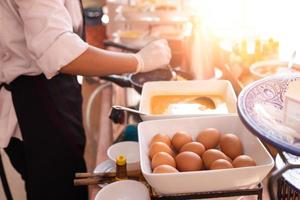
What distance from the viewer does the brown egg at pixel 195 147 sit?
72 centimetres

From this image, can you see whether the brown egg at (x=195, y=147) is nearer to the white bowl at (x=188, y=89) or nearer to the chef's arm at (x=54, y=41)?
the white bowl at (x=188, y=89)

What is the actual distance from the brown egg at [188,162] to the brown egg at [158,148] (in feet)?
0.11

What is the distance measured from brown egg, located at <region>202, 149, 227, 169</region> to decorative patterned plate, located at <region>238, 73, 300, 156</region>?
0.36 feet

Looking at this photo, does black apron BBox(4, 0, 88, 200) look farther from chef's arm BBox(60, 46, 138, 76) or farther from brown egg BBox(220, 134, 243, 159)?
brown egg BBox(220, 134, 243, 159)

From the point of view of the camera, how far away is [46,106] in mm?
1089

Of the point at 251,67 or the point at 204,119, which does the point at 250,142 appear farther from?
the point at 251,67

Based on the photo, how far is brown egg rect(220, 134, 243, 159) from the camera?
73 cm

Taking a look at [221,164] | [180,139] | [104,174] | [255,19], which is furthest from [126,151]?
[255,19]

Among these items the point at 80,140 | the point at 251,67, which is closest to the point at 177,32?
the point at 251,67

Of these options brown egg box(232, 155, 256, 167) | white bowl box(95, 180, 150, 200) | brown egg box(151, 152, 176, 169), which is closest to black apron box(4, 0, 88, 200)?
white bowl box(95, 180, 150, 200)

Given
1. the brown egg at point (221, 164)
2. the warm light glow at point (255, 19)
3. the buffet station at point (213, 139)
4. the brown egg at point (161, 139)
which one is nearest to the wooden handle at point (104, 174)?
the buffet station at point (213, 139)

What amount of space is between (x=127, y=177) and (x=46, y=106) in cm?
39

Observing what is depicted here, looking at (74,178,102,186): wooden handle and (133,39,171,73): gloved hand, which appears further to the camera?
(133,39,171,73): gloved hand

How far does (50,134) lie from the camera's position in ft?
3.67
